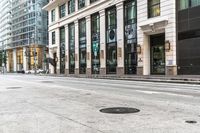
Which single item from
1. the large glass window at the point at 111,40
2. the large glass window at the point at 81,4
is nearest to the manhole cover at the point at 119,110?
the large glass window at the point at 111,40

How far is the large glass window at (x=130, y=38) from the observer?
145ft

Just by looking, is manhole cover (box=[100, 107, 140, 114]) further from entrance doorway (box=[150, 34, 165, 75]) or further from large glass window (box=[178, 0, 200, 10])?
entrance doorway (box=[150, 34, 165, 75])

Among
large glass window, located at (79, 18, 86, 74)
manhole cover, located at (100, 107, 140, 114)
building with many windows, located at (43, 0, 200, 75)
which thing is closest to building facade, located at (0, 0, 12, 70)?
building with many windows, located at (43, 0, 200, 75)

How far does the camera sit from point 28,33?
126562mm

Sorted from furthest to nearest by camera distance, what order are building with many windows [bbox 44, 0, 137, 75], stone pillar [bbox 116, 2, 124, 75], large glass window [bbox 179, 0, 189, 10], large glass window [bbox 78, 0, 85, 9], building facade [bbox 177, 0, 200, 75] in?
large glass window [bbox 78, 0, 85, 9]
stone pillar [bbox 116, 2, 124, 75]
building with many windows [bbox 44, 0, 137, 75]
large glass window [bbox 179, 0, 189, 10]
building facade [bbox 177, 0, 200, 75]

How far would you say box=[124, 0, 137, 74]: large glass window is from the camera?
44.1 metres

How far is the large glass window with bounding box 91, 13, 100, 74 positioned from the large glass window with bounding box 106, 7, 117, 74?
255 centimetres

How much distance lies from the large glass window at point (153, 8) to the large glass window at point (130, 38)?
126 inches

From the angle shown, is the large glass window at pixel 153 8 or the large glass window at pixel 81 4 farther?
the large glass window at pixel 81 4

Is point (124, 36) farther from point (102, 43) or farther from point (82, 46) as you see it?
point (82, 46)

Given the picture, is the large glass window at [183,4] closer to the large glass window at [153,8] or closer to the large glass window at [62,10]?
the large glass window at [153,8]

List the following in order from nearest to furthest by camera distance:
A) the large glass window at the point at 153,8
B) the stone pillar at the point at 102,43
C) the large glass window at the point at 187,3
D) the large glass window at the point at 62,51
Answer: the large glass window at the point at 187,3, the large glass window at the point at 153,8, the stone pillar at the point at 102,43, the large glass window at the point at 62,51

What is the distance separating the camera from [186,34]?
117ft

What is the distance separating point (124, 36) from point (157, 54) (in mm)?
6561
